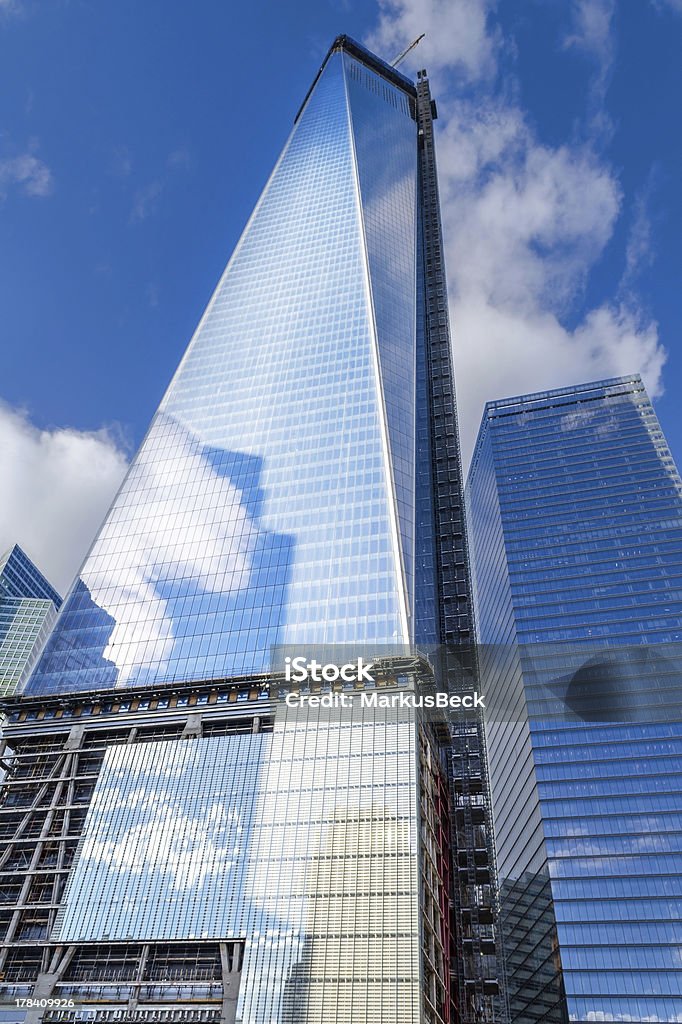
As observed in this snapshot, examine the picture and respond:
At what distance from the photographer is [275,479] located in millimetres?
95250

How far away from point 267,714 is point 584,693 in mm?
72540

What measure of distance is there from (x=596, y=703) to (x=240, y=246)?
9689 cm

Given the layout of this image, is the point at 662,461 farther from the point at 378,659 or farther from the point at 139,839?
the point at 139,839

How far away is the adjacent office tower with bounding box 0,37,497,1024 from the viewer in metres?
59.5

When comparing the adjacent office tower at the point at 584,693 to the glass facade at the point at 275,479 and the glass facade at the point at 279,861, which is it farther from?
the glass facade at the point at 279,861

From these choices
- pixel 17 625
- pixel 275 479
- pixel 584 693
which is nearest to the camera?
pixel 275 479

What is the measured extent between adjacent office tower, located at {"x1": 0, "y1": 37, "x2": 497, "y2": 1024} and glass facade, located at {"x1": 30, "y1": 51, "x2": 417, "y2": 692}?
36 cm

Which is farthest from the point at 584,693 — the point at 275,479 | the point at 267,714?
the point at 267,714

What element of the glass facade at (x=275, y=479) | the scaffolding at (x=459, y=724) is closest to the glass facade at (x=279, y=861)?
the glass facade at (x=275, y=479)

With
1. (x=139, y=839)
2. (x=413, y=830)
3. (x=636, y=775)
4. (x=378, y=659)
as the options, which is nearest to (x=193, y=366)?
(x=378, y=659)

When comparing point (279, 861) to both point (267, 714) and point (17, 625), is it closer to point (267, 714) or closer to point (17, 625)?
point (267, 714)

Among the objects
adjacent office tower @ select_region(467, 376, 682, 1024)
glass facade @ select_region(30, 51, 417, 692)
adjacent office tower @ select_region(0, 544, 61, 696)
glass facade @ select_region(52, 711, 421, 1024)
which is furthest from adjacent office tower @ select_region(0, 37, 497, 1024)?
adjacent office tower @ select_region(0, 544, 61, 696)

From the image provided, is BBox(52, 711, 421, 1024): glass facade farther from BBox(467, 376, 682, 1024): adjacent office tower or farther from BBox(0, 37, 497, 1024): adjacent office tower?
BBox(467, 376, 682, 1024): adjacent office tower

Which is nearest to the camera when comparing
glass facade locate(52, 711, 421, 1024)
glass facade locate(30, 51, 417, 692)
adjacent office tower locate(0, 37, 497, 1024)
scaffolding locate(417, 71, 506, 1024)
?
glass facade locate(52, 711, 421, 1024)
